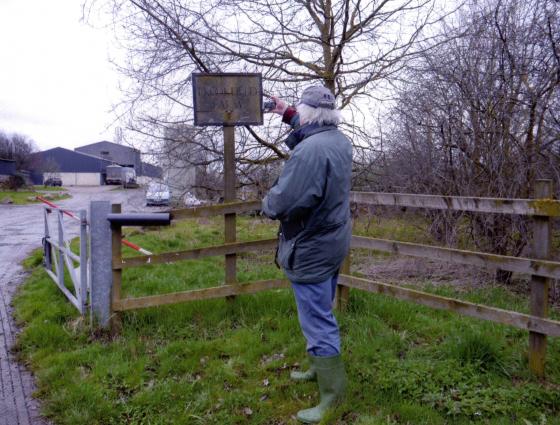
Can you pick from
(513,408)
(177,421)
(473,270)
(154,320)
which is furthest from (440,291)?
(177,421)

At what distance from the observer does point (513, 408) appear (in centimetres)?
301

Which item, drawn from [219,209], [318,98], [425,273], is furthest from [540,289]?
[425,273]

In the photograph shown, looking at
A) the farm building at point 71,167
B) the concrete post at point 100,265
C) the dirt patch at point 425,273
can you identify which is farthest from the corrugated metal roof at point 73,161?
the concrete post at point 100,265

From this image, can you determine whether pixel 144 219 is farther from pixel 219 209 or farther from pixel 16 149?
pixel 16 149

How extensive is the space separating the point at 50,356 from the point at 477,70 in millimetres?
5761

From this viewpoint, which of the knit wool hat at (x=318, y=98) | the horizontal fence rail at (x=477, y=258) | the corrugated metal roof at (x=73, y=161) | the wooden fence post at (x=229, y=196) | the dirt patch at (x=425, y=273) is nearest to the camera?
the knit wool hat at (x=318, y=98)

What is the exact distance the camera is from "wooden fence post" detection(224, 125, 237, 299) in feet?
15.9

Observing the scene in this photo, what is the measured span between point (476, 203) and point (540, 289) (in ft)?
2.54

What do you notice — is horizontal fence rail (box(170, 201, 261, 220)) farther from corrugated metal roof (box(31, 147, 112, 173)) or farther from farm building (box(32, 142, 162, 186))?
corrugated metal roof (box(31, 147, 112, 173))

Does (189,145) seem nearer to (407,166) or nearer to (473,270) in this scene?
(407,166)

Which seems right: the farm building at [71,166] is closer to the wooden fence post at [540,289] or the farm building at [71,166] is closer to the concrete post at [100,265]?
the concrete post at [100,265]

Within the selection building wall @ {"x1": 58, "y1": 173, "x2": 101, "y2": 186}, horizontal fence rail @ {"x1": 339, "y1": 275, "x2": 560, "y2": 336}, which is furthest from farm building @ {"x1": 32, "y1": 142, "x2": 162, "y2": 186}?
horizontal fence rail @ {"x1": 339, "y1": 275, "x2": 560, "y2": 336}

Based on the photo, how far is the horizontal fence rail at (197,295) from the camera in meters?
4.52

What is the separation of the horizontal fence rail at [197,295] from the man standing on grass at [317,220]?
5.54 feet
